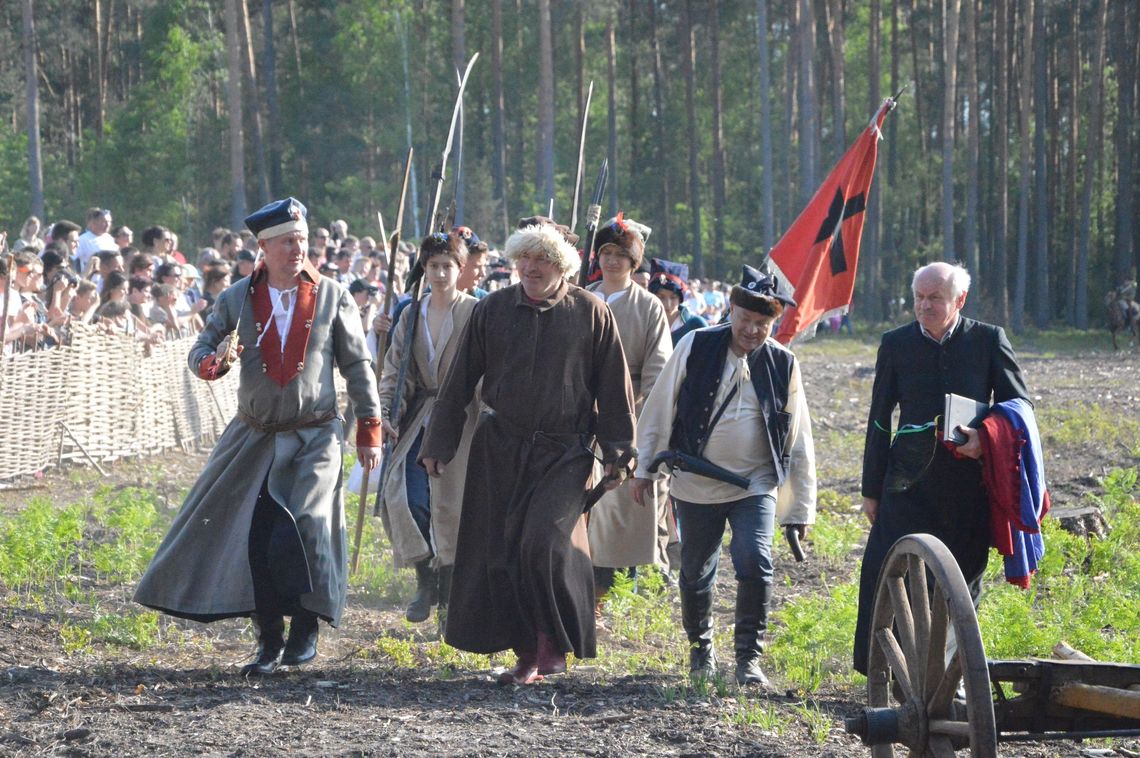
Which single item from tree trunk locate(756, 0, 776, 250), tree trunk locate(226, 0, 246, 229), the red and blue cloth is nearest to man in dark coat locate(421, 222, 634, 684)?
the red and blue cloth

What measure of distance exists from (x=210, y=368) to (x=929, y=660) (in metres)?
3.31

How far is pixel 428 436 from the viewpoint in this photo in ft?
21.7

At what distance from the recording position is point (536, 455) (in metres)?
6.38

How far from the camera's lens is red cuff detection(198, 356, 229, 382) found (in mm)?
6254

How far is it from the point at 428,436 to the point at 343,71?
154 ft

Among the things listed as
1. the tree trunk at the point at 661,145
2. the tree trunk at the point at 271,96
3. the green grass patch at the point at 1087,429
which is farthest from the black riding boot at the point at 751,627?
the tree trunk at the point at 661,145

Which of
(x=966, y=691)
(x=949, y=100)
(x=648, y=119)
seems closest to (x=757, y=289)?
(x=966, y=691)

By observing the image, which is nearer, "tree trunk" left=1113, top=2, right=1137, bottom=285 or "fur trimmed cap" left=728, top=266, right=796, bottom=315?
"fur trimmed cap" left=728, top=266, right=796, bottom=315

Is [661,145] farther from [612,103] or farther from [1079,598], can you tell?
[1079,598]

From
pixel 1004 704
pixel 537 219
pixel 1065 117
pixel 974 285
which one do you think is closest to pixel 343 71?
pixel 974 285

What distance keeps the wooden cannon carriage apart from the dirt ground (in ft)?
3.36

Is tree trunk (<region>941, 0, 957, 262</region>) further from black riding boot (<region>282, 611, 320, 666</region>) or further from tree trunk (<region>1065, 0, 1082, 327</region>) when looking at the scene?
black riding boot (<region>282, 611, 320, 666</region>)

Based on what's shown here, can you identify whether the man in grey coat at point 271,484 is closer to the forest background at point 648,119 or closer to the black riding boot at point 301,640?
the black riding boot at point 301,640

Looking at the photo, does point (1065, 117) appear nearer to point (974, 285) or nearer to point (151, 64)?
point (974, 285)
